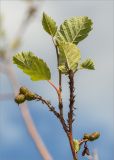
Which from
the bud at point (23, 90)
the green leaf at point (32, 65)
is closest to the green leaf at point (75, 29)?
the green leaf at point (32, 65)

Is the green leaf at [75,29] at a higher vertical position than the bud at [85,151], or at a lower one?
higher

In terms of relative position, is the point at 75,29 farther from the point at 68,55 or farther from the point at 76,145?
the point at 76,145

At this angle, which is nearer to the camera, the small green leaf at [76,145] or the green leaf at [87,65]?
the small green leaf at [76,145]

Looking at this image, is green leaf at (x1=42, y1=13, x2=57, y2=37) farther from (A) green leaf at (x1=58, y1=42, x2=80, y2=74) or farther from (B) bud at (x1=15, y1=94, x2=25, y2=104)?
(B) bud at (x1=15, y1=94, x2=25, y2=104)

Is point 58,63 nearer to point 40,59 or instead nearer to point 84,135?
point 40,59

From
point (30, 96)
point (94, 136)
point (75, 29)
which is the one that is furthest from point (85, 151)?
point (75, 29)

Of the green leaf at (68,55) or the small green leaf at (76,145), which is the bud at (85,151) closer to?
the small green leaf at (76,145)
